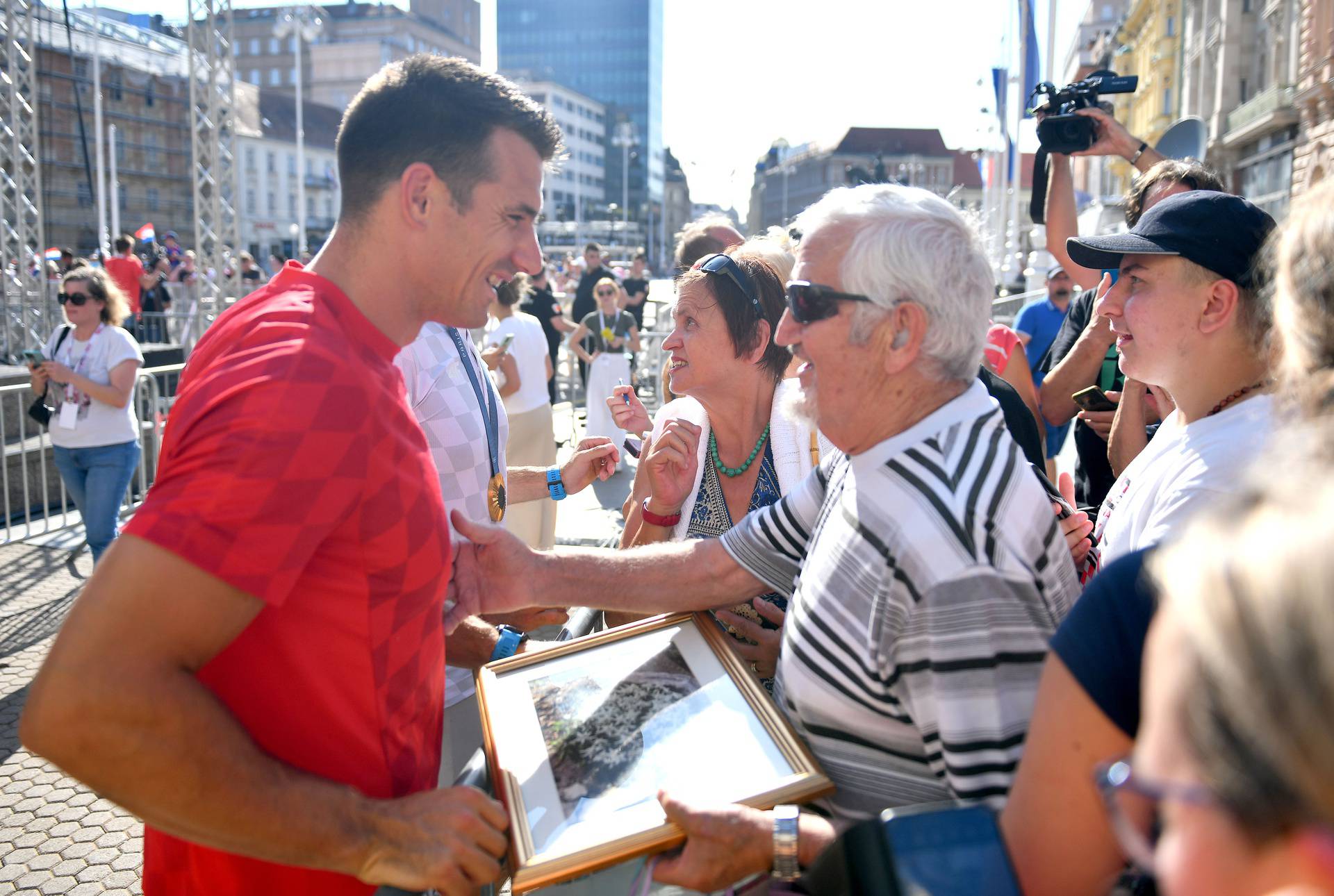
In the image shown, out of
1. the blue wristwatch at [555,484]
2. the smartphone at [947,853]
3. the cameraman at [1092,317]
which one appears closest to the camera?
the smartphone at [947,853]

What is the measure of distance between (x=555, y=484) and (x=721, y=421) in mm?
633

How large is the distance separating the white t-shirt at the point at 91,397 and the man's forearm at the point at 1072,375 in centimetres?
587

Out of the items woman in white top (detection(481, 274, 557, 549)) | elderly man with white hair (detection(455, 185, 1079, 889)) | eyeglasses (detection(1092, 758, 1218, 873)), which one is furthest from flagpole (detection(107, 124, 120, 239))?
eyeglasses (detection(1092, 758, 1218, 873))

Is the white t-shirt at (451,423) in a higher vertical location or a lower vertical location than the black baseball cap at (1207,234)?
lower

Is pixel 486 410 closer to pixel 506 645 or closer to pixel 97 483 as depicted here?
pixel 506 645

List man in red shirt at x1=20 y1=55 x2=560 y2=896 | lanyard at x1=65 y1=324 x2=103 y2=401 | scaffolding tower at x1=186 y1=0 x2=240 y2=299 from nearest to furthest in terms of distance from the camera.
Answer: man in red shirt at x1=20 y1=55 x2=560 y2=896, lanyard at x1=65 y1=324 x2=103 y2=401, scaffolding tower at x1=186 y1=0 x2=240 y2=299

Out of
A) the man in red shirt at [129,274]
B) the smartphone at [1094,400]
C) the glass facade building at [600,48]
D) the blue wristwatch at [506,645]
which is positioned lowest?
the blue wristwatch at [506,645]

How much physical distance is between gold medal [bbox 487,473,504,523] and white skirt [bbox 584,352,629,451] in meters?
5.81

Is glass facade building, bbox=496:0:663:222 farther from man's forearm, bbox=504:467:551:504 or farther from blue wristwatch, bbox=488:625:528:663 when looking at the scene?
blue wristwatch, bbox=488:625:528:663

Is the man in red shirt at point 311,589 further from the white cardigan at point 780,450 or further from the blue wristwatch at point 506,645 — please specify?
the white cardigan at point 780,450

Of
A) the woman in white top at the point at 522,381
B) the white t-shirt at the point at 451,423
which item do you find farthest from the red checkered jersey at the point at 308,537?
the woman in white top at the point at 522,381

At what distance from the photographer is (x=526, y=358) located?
7.26m

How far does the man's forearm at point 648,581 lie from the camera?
86.4 inches

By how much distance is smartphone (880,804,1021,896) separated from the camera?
44.5 inches
